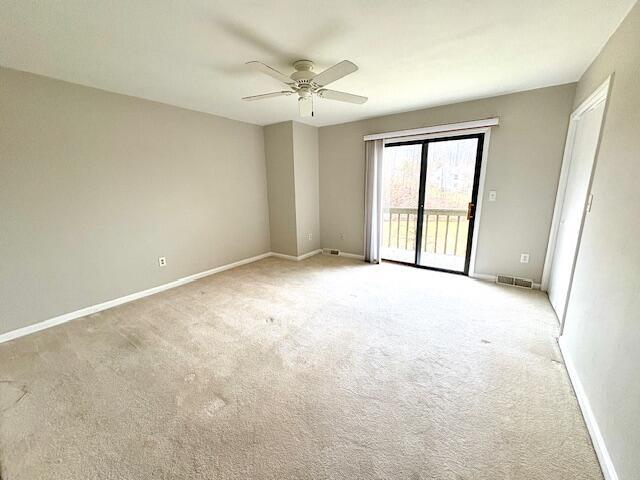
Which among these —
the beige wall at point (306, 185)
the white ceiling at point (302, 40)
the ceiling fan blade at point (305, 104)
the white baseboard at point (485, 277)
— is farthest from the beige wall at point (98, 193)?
the white baseboard at point (485, 277)

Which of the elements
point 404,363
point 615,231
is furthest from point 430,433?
point 615,231

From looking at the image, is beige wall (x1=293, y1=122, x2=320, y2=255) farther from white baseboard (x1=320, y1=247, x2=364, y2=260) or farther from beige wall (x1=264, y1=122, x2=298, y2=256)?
white baseboard (x1=320, y1=247, x2=364, y2=260)

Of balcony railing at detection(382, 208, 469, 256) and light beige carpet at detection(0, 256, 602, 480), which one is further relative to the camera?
balcony railing at detection(382, 208, 469, 256)

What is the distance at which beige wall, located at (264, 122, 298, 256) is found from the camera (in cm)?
414

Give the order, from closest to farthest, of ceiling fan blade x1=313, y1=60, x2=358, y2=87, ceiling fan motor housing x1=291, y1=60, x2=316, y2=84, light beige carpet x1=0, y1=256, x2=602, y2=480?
1. light beige carpet x1=0, y1=256, x2=602, y2=480
2. ceiling fan blade x1=313, y1=60, x2=358, y2=87
3. ceiling fan motor housing x1=291, y1=60, x2=316, y2=84

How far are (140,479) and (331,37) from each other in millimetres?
2703

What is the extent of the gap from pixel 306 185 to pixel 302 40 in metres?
2.69

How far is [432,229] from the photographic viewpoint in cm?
402

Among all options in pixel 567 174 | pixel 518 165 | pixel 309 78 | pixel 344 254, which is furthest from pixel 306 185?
pixel 567 174

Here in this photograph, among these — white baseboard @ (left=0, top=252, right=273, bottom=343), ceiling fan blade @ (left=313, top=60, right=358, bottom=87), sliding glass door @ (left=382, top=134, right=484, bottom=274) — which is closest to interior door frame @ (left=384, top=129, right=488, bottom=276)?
sliding glass door @ (left=382, top=134, right=484, bottom=274)

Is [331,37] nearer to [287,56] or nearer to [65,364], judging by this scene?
[287,56]

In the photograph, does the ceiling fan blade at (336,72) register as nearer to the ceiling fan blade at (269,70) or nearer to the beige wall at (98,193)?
the ceiling fan blade at (269,70)

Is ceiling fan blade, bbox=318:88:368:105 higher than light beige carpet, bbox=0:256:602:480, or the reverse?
ceiling fan blade, bbox=318:88:368:105

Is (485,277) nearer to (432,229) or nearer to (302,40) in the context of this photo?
(432,229)
